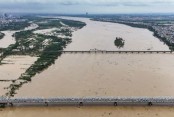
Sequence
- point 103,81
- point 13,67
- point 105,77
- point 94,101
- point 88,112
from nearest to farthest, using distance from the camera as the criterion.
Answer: point 88,112, point 94,101, point 103,81, point 105,77, point 13,67

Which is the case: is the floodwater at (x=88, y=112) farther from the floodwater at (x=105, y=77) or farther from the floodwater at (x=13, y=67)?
the floodwater at (x=13, y=67)

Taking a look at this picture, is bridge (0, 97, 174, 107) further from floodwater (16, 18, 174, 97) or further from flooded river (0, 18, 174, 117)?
floodwater (16, 18, 174, 97)

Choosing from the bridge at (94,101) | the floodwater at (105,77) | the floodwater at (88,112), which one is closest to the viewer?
the floodwater at (88,112)

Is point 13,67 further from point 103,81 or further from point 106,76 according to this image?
point 103,81

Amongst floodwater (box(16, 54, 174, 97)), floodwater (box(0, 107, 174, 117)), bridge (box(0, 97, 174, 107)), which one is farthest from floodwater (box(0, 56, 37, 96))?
floodwater (box(0, 107, 174, 117))

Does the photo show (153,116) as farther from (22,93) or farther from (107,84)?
(22,93)

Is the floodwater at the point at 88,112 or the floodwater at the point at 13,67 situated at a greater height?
the floodwater at the point at 13,67

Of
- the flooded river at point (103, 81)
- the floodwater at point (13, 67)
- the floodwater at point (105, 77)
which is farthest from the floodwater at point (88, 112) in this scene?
the floodwater at point (13, 67)

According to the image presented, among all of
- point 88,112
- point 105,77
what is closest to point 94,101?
point 88,112
